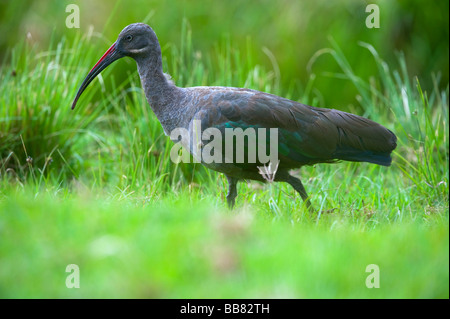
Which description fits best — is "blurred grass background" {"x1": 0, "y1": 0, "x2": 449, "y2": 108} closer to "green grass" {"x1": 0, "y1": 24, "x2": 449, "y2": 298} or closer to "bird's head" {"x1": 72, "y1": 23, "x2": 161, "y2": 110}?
"green grass" {"x1": 0, "y1": 24, "x2": 449, "y2": 298}

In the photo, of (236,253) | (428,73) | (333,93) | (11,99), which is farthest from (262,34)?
(236,253)

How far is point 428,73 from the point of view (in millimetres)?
8172

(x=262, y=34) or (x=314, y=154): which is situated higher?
(x=262, y=34)

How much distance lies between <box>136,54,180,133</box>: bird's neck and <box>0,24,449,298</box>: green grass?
53 centimetres

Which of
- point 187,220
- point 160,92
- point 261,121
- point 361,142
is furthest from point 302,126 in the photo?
point 187,220

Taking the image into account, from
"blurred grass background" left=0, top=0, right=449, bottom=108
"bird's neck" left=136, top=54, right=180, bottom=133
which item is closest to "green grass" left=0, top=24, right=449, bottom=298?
"bird's neck" left=136, top=54, right=180, bottom=133

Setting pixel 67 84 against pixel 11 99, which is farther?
pixel 67 84

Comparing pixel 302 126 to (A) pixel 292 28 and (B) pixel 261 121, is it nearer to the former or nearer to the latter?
(B) pixel 261 121

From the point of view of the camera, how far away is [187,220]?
3.43 meters

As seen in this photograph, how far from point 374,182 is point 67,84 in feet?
9.88

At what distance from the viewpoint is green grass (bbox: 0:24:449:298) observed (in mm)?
2838

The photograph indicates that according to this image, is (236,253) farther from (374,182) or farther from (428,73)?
(428,73)

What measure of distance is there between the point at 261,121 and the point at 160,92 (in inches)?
33.1
